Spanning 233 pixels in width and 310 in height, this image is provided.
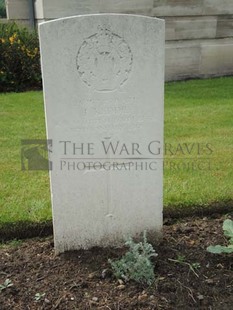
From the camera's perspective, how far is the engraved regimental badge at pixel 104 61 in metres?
2.42

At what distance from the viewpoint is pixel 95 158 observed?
2691mm

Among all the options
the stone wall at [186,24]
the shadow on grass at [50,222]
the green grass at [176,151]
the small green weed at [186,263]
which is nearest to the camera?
the small green weed at [186,263]

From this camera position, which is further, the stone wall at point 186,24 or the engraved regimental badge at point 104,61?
the stone wall at point 186,24

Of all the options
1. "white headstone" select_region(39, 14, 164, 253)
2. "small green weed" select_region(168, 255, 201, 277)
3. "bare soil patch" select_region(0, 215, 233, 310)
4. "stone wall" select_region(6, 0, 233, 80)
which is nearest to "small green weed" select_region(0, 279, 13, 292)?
"bare soil patch" select_region(0, 215, 233, 310)

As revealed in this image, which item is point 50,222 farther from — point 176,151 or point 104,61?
point 176,151

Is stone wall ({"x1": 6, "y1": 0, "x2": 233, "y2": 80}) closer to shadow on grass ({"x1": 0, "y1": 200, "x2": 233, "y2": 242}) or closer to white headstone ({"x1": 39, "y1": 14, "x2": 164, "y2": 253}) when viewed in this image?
shadow on grass ({"x1": 0, "y1": 200, "x2": 233, "y2": 242})

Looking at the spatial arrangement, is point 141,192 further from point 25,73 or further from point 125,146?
point 25,73

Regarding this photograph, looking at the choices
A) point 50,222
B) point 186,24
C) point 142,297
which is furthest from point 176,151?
point 186,24

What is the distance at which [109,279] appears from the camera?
2.59 m

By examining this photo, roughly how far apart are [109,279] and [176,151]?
88.6 inches

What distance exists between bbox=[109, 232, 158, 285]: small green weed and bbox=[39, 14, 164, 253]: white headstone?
10.7 inches

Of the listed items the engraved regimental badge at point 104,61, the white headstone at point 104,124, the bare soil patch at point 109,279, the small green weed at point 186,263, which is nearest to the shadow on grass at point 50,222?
the bare soil patch at point 109,279

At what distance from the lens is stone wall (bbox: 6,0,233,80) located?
7.73m

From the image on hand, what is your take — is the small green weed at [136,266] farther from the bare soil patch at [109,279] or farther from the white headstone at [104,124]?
the white headstone at [104,124]
